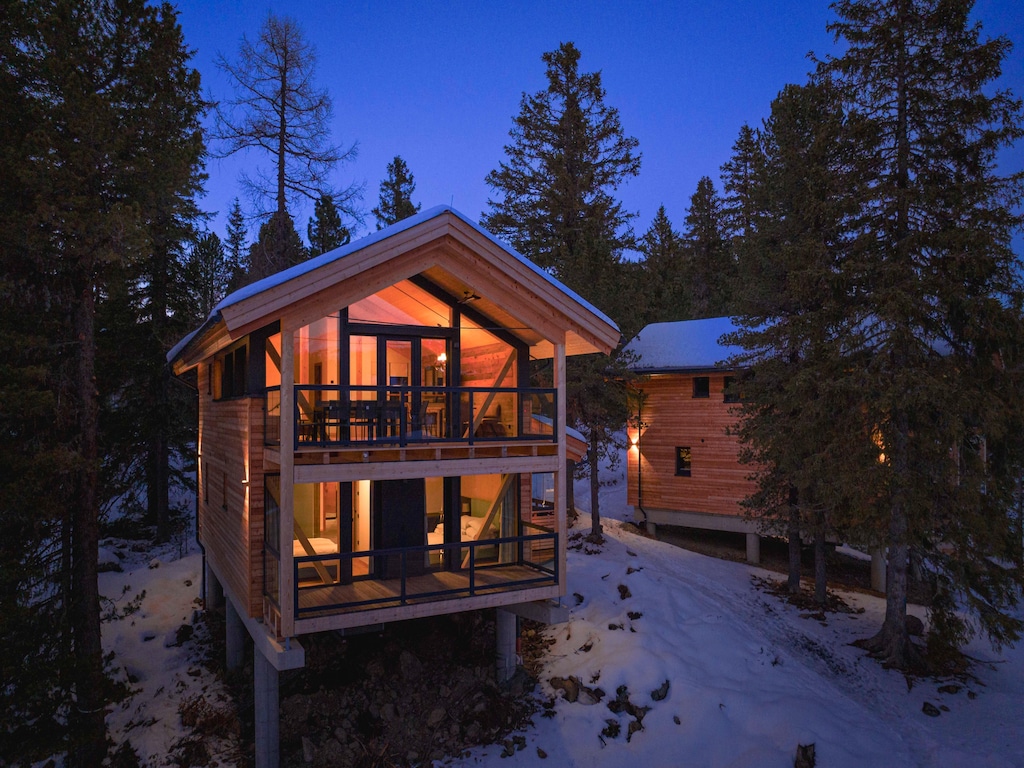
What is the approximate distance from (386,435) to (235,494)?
336 centimetres

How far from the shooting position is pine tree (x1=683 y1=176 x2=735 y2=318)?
44875 millimetres

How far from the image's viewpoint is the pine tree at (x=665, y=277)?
38.9 meters

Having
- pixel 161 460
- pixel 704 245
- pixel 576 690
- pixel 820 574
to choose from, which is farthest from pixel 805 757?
pixel 704 245

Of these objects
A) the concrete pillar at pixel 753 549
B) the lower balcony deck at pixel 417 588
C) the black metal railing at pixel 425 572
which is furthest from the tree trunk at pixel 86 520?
the concrete pillar at pixel 753 549

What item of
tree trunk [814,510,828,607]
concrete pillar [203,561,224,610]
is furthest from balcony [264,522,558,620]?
tree trunk [814,510,828,607]

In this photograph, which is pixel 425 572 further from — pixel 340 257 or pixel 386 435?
pixel 340 257

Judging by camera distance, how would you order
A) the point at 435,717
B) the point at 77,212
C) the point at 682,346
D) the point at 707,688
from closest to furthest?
the point at 77,212
the point at 435,717
the point at 707,688
the point at 682,346

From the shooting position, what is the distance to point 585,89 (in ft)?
84.0

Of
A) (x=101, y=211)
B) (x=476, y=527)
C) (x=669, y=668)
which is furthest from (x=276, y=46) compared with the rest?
(x=669, y=668)

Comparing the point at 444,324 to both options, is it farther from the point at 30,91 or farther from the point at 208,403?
the point at 30,91

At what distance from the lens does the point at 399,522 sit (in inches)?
454

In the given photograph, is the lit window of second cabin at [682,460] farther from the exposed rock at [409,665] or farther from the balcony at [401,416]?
the exposed rock at [409,665]

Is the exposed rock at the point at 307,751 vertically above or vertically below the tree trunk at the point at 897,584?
below

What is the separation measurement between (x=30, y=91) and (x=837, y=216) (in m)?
16.8
